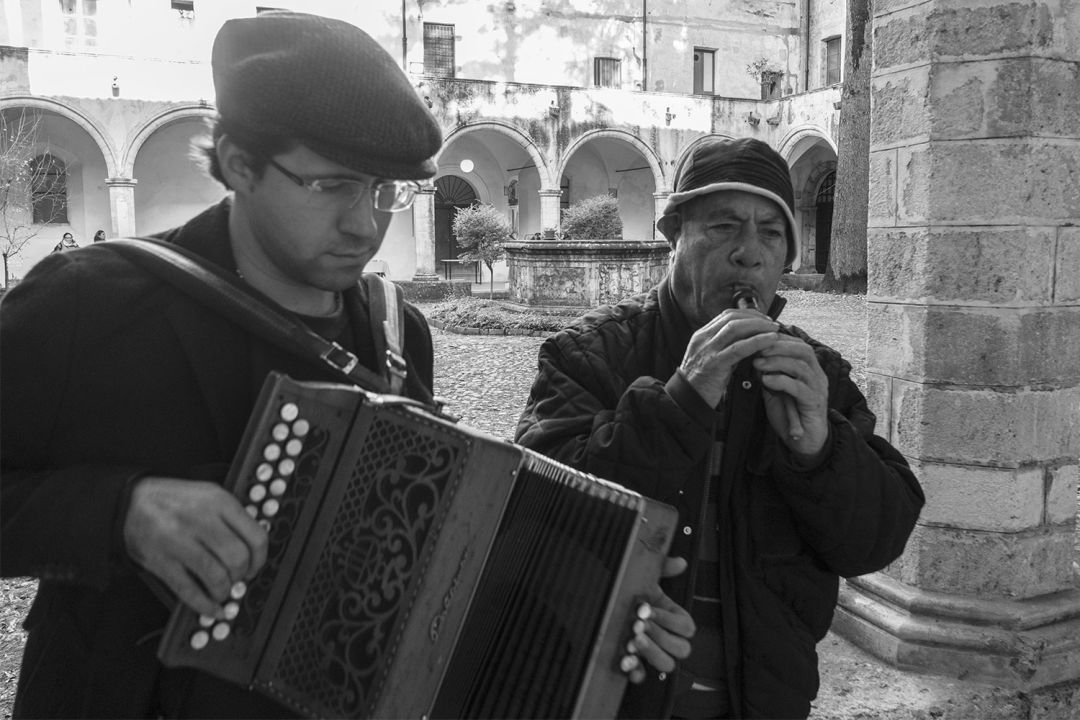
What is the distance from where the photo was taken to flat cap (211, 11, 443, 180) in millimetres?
1513

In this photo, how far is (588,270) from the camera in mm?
14938

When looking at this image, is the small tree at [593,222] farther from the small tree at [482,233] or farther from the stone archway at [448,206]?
the stone archway at [448,206]

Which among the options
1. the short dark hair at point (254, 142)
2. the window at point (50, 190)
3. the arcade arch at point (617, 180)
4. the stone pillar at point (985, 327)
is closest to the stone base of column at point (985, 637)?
the stone pillar at point (985, 327)

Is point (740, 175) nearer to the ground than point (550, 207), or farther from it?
nearer to the ground

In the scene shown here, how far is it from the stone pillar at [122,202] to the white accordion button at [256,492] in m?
23.0

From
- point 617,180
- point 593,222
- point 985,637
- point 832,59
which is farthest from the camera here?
point 832,59

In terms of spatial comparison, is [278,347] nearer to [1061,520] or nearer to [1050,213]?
[1050,213]

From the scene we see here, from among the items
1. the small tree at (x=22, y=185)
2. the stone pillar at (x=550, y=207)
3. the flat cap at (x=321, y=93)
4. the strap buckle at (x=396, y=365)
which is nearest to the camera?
the flat cap at (x=321, y=93)

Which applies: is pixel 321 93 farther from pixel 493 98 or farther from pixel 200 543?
pixel 493 98

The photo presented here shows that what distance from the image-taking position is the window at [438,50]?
2739 centimetres

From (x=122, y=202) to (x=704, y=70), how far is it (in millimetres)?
19607

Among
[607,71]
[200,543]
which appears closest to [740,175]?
[200,543]

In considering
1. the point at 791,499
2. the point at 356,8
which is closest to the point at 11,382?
the point at 791,499

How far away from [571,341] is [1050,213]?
218 centimetres
